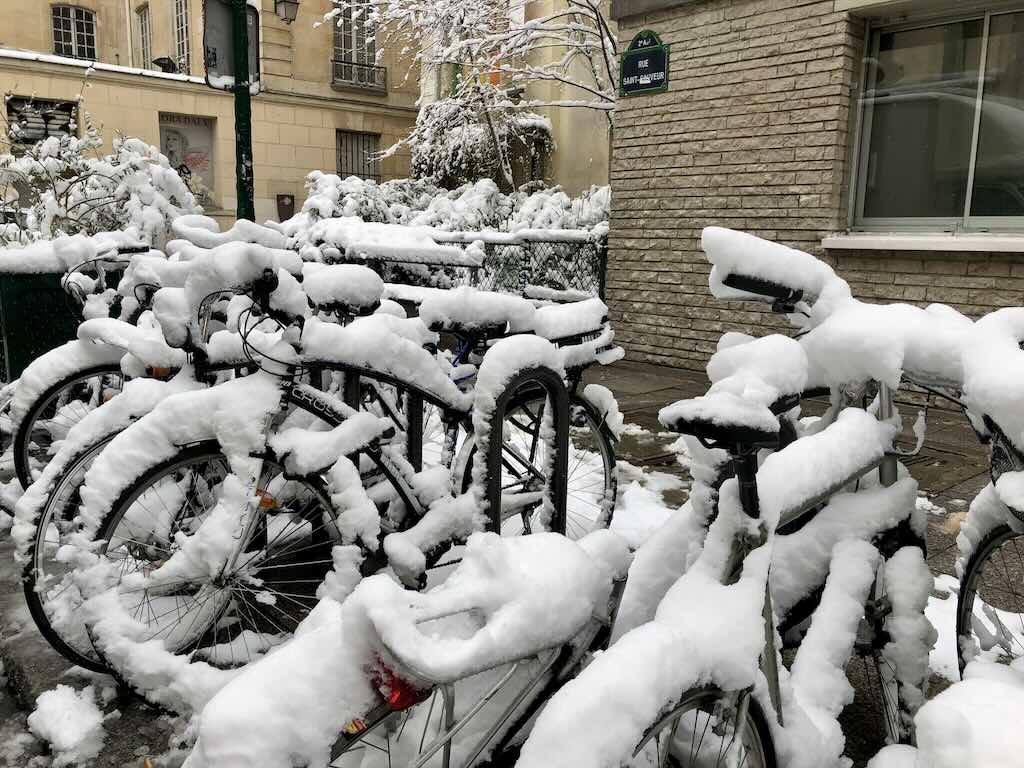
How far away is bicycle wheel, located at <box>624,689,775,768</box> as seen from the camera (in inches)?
54.4

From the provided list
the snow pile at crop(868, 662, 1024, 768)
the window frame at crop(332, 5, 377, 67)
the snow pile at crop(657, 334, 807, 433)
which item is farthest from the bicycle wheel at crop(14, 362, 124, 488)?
the window frame at crop(332, 5, 377, 67)

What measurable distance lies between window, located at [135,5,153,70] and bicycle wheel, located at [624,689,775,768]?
25824mm

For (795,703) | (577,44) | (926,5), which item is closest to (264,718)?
(795,703)

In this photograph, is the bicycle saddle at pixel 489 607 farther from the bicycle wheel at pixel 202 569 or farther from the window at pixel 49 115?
the window at pixel 49 115

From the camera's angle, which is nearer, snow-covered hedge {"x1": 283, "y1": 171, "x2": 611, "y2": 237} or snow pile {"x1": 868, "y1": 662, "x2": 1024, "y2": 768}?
snow pile {"x1": 868, "y1": 662, "x2": 1024, "y2": 768}

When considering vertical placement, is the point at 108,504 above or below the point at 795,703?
above

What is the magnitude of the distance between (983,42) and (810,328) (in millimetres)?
4987

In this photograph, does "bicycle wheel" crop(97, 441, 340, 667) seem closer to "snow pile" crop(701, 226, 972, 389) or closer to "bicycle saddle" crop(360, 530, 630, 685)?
"bicycle saddle" crop(360, 530, 630, 685)

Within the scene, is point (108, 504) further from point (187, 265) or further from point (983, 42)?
point (983, 42)

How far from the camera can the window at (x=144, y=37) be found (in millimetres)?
23281

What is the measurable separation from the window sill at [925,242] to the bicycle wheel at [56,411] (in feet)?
16.6

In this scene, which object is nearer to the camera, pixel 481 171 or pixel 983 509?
pixel 983 509

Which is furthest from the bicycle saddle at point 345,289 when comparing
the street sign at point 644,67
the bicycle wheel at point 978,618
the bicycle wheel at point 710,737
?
the street sign at point 644,67

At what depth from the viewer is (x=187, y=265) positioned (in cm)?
302
